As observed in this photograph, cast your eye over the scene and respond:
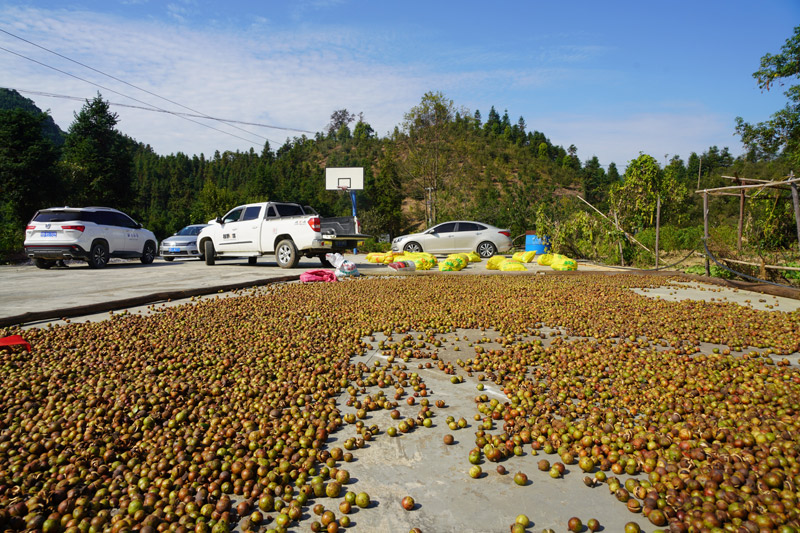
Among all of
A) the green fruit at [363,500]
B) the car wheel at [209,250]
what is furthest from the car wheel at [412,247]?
the green fruit at [363,500]

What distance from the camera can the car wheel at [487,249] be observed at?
17.8 metres

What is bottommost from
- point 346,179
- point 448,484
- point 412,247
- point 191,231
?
point 448,484

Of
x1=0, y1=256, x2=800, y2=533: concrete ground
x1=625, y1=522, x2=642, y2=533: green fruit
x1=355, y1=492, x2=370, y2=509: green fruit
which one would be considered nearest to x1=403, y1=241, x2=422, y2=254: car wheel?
x1=0, y1=256, x2=800, y2=533: concrete ground

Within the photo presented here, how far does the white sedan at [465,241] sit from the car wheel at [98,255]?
9.99 meters

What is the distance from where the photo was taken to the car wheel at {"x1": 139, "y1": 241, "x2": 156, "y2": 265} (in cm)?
1487

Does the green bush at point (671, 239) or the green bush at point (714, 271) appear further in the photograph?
the green bush at point (671, 239)

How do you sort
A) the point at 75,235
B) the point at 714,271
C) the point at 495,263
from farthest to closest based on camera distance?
the point at 495,263, the point at 75,235, the point at 714,271

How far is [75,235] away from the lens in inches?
481

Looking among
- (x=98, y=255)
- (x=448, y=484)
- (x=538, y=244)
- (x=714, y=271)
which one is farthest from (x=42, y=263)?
(x=714, y=271)

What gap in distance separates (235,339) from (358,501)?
3128mm

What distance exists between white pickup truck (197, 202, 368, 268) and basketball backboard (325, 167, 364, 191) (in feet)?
54.9

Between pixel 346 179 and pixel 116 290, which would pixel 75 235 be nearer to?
pixel 116 290

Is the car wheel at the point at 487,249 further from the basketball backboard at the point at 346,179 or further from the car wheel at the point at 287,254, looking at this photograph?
the basketball backboard at the point at 346,179

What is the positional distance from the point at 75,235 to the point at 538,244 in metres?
16.0
